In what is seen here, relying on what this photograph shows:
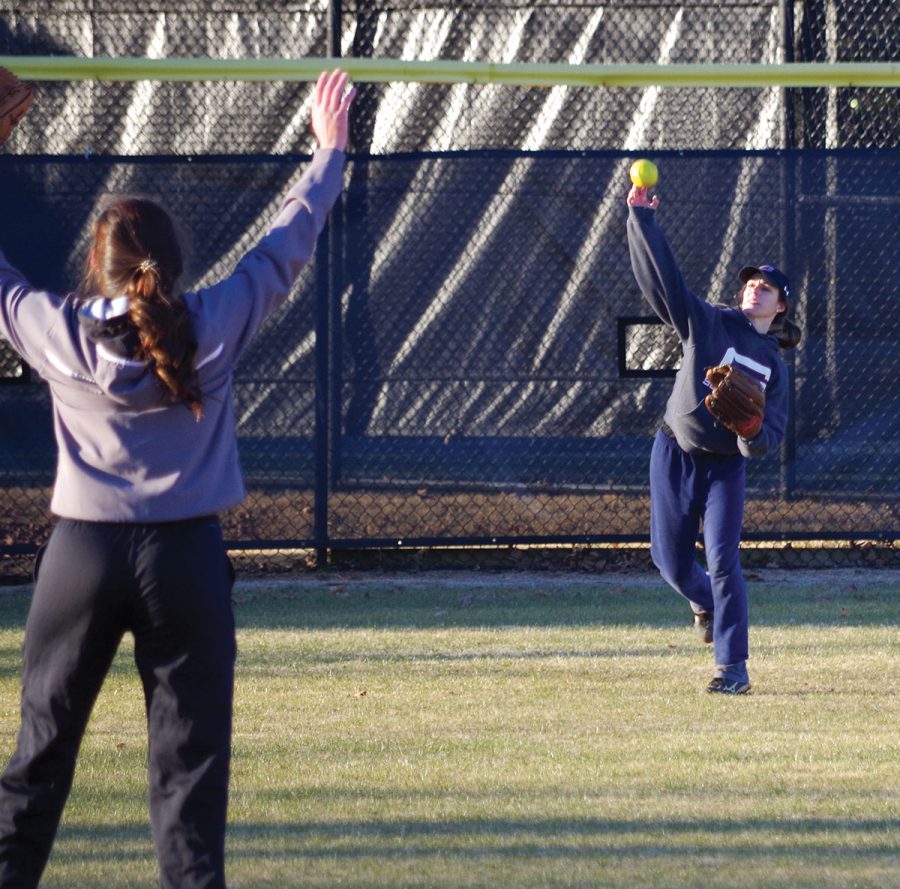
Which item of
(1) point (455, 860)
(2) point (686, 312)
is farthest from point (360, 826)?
(2) point (686, 312)

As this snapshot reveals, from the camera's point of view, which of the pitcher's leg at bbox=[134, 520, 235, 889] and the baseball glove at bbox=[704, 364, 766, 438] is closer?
the pitcher's leg at bbox=[134, 520, 235, 889]

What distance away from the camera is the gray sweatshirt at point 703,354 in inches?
236

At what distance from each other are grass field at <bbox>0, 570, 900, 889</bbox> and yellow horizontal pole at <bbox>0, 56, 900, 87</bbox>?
8.68ft

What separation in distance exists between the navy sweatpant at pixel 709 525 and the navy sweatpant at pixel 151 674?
3.27 meters

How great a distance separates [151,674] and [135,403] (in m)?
0.60

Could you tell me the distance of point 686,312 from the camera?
20.1ft

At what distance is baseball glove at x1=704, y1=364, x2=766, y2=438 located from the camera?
19.1 feet

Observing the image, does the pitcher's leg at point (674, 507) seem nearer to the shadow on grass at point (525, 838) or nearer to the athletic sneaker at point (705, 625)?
the athletic sneaker at point (705, 625)

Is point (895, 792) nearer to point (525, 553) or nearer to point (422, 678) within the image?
point (422, 678)

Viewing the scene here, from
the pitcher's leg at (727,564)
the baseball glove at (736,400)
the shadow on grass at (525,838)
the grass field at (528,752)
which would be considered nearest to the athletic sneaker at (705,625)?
the grass field at (528,752)

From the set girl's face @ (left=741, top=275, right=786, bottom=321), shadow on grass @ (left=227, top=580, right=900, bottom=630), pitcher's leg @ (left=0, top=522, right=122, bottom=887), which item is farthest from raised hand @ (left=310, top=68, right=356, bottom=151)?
shadow on grass @ (left=227, top=580, right=900, bottom=630)

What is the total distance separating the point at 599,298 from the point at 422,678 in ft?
11.7

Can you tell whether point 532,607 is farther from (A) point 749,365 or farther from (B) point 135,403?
(B) point 135,403

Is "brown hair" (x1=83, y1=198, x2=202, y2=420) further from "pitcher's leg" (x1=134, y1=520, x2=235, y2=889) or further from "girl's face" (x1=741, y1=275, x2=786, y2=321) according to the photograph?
"girl's face" (x1=741, y1=275, x2=786, y2=321)
